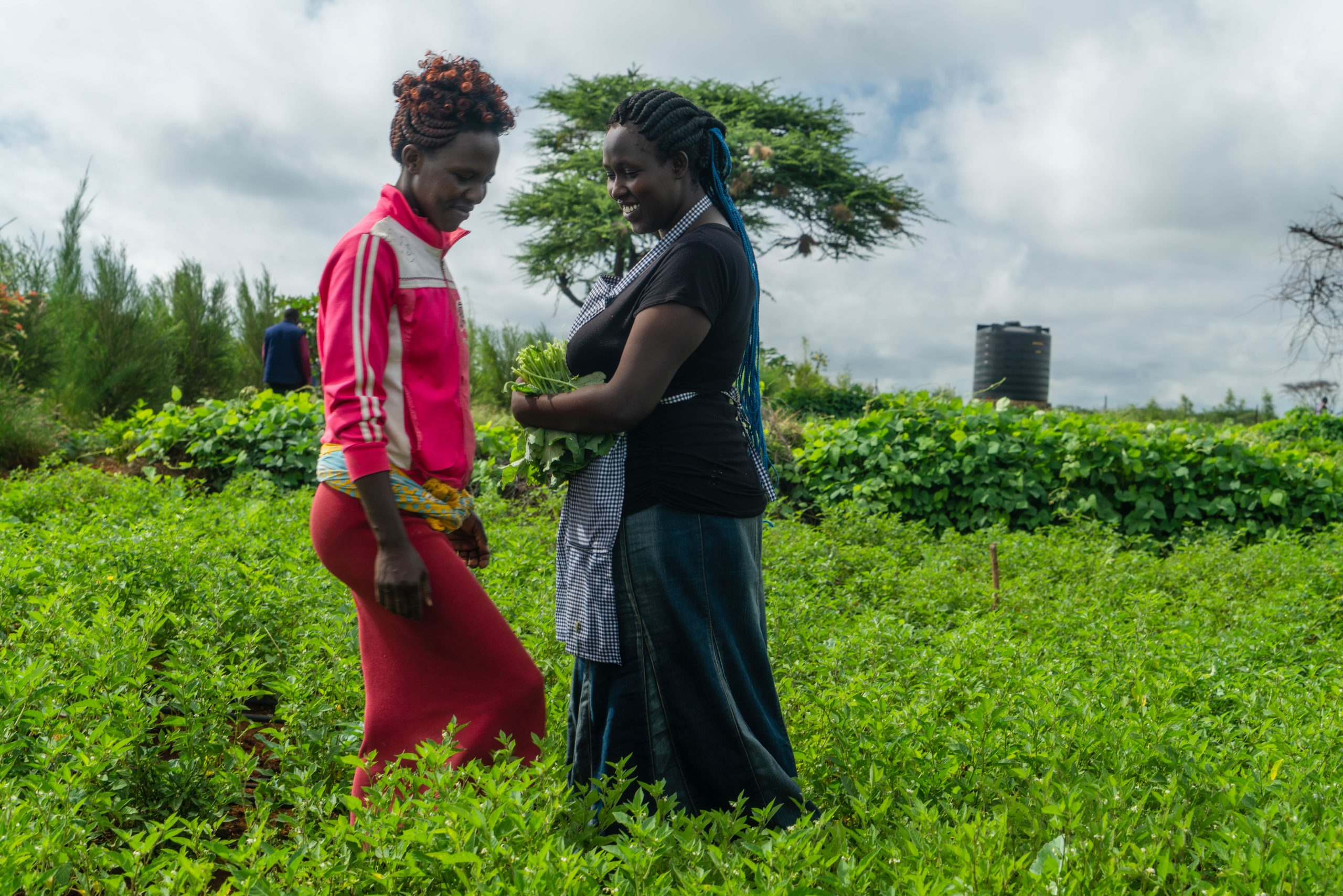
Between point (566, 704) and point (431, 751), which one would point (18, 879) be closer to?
point (431, 751)

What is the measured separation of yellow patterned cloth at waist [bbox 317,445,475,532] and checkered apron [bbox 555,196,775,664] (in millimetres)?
289

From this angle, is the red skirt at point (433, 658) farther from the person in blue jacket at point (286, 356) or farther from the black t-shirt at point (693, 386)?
the person in blue jacket at point (286, 356)

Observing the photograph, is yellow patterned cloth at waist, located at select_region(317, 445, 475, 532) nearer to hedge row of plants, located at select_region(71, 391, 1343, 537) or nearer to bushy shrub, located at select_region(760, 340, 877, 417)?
hedge row of plants, located at select_region(71, 391, 1343, 537)

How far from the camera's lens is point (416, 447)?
2.20 m

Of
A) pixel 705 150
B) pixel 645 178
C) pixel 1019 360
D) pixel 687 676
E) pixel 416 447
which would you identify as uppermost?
pixel 1019 360

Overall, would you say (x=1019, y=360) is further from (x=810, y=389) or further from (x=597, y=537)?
(x=597, y=537)

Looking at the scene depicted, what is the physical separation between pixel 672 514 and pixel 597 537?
20cm

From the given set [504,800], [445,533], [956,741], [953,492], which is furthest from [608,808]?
[953,492]

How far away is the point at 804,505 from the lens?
9.08 m

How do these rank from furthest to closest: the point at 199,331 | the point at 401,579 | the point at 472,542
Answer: the point at 199,331, the point at 472,542, the point at 401,579

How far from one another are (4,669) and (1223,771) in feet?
12.3

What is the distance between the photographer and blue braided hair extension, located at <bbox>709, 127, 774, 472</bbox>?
239cm

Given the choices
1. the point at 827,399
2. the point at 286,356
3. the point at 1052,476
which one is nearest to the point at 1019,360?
the point at 827,399

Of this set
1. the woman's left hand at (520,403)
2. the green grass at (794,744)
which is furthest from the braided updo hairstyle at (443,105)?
the green grass at (794,744)
